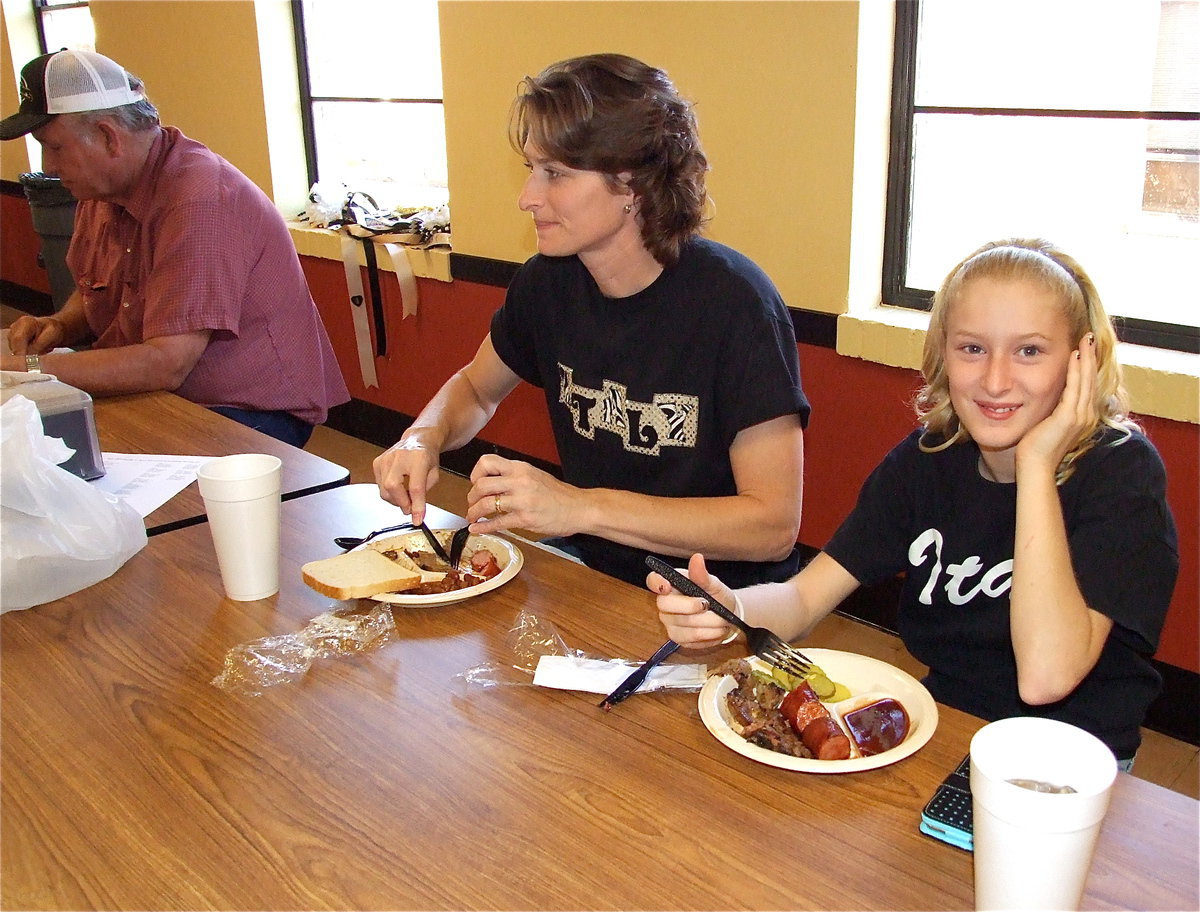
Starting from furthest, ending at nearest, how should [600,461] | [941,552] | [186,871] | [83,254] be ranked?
[83,254]
[600,461]
[941,552]
[186,871]

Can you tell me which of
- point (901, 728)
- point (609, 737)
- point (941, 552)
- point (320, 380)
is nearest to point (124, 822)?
point (609, 737)

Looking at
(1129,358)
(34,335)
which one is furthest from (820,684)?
(34,335)

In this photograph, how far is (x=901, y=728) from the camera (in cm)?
107

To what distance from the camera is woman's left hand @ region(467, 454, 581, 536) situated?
55.2 inches

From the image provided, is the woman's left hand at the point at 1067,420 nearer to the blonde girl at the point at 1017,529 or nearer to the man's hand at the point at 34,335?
the blonde girl at the point at 1017,529

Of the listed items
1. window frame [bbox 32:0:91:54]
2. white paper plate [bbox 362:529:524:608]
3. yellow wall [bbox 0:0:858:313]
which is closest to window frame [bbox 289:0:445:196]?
yellow wall [bbox 0:0:858:313]

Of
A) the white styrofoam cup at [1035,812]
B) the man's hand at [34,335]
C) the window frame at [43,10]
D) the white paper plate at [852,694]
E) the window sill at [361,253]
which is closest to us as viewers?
the white styrofoam cup at [1035,812]

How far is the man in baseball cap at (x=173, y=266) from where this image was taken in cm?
235

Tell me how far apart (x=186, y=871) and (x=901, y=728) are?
0.66 metres

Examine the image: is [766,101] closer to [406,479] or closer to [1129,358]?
[1129,358]

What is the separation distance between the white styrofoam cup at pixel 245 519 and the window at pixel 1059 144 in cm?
165

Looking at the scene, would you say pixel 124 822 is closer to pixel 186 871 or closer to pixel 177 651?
pixel 186 871

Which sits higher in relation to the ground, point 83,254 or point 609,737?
point 83,254

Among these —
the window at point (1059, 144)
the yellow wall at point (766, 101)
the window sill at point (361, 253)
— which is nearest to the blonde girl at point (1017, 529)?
the window at point (1059, 144)
